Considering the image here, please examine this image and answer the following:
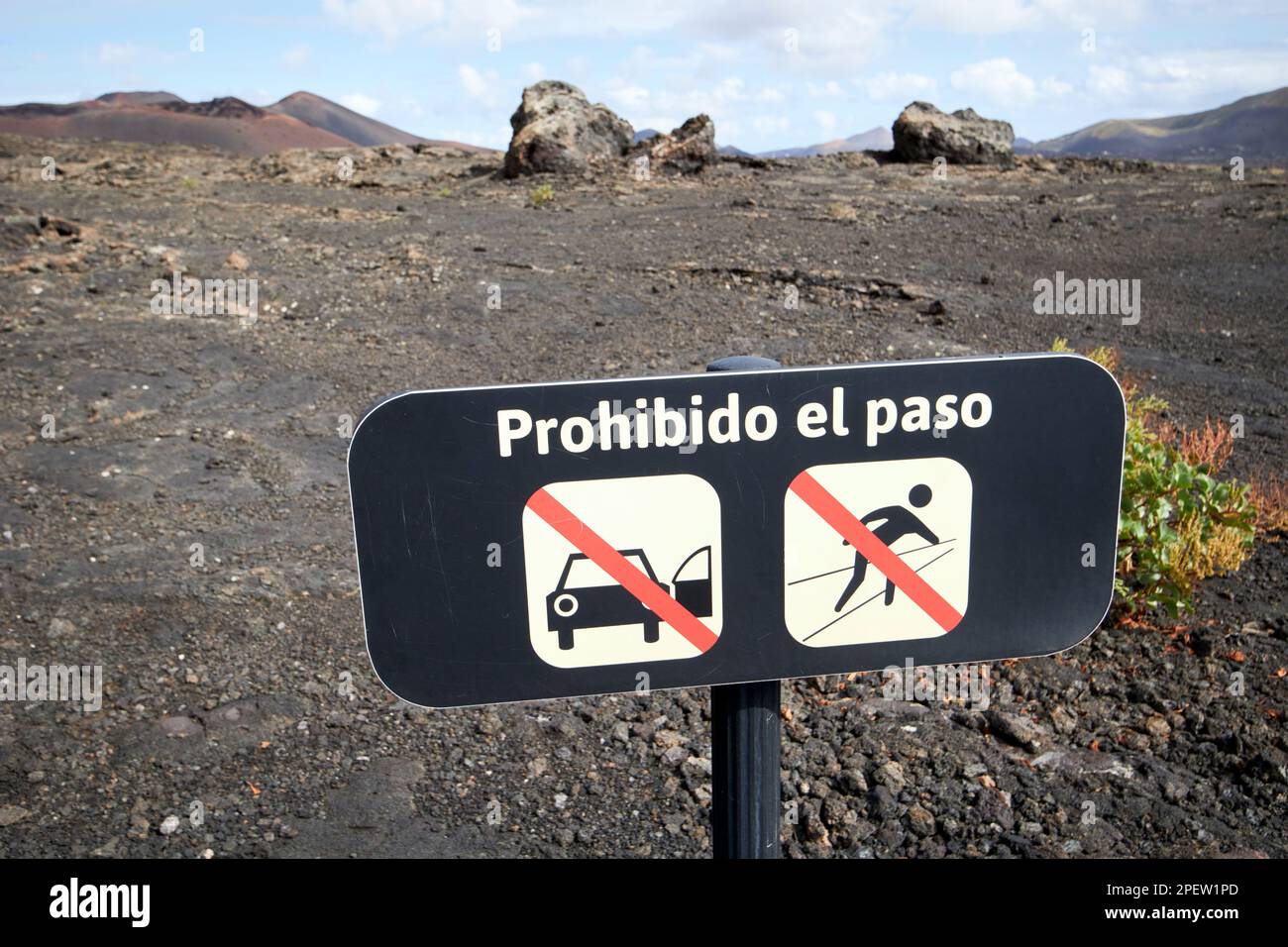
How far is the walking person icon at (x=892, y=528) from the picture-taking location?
3.66 ft

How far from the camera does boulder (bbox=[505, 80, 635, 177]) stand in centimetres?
1611

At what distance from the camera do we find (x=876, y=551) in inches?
44.4

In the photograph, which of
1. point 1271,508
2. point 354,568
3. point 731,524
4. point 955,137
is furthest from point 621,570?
point 955,137

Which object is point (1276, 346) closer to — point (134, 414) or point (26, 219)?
point (134, 414)

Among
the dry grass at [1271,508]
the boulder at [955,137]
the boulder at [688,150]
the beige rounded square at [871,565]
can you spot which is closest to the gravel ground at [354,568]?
the dry grass at [1271,508]

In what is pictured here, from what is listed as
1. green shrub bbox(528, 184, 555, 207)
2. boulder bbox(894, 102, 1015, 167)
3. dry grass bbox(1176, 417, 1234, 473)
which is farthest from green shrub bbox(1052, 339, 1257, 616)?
boulder bbox(894, 102, 1015, 167)

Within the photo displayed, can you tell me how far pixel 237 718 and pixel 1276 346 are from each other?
26.2ft

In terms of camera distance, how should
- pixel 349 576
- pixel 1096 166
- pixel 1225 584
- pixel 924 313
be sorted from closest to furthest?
pixel 1225 584 → pixel 349 576 → pixel 924 313 → pixel 1096 166

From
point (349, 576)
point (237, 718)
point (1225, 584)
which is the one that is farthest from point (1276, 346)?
point (237, 718)

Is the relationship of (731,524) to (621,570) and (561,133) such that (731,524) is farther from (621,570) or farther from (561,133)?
(561,133)

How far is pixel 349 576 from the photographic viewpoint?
4.29m

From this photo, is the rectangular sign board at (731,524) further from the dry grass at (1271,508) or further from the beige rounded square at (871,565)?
the dry grass at (1271,508)

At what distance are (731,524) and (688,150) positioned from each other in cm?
1662

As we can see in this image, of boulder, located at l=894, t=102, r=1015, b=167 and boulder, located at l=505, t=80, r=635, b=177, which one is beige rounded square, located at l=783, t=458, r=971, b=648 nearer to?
boulder, located at l=505, t=80, r=635, b=177
